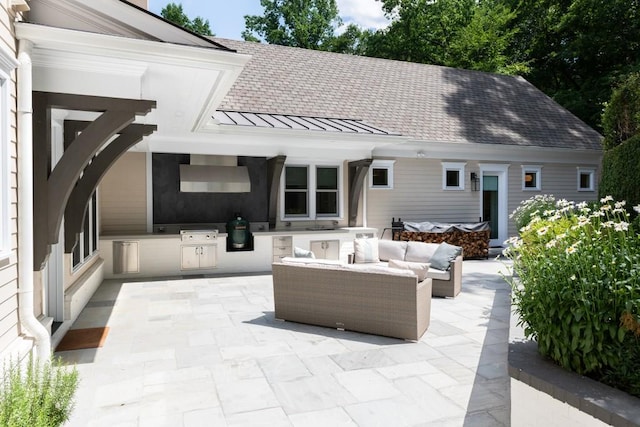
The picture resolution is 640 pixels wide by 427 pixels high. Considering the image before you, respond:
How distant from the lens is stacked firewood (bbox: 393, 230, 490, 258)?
37.2ft

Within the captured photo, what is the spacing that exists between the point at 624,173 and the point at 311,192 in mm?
7295

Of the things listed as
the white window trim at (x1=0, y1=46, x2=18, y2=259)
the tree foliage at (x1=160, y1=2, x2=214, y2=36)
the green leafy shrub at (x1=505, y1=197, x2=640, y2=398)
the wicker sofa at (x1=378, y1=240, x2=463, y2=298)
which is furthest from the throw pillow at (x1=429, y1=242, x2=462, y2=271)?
the tree foliage at (x1=160, y1=2, x2=214, y2=36)

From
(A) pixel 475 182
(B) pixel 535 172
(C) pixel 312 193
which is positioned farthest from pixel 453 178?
(C) pixel 312 193

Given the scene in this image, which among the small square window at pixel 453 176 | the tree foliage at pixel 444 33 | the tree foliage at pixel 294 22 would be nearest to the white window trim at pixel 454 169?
the small square window at pixel 453 176

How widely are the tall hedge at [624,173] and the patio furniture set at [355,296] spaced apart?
7.96 feet

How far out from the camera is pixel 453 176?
1306 cm

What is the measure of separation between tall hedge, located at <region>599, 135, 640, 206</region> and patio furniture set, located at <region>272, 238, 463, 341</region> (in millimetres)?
2427

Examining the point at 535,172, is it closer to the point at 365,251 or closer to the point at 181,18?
the point at 365,251

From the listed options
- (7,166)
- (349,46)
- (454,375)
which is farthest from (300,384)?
(349,46)

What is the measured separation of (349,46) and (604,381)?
27679 millimetres

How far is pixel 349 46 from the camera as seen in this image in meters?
28.0

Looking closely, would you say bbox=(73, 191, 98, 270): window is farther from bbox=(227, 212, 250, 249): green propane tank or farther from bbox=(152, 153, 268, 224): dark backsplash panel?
bbox=(227, 212, 250, 249): green propane tank

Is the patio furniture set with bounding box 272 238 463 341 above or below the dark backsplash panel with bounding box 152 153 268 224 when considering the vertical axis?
below

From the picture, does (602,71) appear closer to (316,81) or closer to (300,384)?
(316,81)
